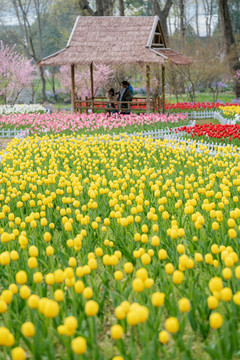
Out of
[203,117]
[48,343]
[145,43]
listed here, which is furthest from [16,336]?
[203,117]

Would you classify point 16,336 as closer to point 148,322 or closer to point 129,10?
point 148,322

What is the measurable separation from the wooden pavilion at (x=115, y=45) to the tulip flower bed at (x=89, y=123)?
212cm

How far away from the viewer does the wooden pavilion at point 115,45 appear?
683 inches

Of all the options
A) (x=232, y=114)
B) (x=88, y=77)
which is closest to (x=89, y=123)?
(x=232, y=114)

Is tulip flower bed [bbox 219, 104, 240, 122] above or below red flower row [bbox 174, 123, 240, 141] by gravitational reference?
above

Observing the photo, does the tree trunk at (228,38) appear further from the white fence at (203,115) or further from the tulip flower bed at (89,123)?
the tulip flower bed at (89,123)

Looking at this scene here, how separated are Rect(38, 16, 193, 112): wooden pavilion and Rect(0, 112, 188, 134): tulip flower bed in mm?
2116

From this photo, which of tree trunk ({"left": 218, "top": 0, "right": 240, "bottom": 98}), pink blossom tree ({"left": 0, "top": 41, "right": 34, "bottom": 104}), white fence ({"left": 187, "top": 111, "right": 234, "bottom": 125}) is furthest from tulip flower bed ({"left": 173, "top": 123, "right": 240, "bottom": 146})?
tree trunk ({"left": 218, "top": 0, "right": 240, "bottom": 98})

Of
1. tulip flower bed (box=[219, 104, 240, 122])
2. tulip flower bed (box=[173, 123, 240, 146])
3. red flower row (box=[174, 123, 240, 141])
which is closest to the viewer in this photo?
tulip flower bed (box=[173, 123, 240, 146])

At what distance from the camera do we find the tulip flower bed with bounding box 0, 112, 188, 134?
13.8 m

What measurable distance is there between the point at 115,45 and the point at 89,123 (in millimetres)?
5295

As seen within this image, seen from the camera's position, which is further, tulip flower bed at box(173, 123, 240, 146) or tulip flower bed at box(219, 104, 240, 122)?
tulip flower bed at box(219, 104, 240, 122)

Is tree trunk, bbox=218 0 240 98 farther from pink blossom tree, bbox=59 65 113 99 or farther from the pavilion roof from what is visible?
pink blossom tree, bbox=59 65 113 99

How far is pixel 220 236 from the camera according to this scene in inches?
156
